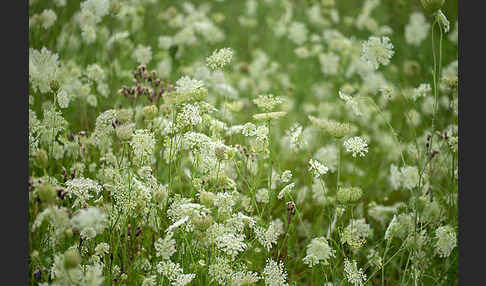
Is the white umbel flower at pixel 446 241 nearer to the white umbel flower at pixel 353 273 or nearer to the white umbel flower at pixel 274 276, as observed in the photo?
the white umbel flower at pixel 353 273

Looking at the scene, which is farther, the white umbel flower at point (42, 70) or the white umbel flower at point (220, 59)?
the white umbel flower at point (42, 70)

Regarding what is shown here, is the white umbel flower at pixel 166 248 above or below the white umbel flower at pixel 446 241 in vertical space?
above

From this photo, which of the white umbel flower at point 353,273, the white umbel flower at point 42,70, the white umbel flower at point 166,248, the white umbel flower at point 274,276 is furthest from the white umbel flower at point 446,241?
the white umbel flower at point 42,70

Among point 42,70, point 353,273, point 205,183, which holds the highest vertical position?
point 42,70

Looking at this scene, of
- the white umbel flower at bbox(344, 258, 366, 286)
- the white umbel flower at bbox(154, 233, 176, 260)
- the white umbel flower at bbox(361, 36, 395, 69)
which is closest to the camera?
the white umbel flower at bbox(154, 233, 176, 260)

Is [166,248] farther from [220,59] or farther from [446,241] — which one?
[446,241]

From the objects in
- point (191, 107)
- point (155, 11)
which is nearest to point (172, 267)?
point (191, 107)

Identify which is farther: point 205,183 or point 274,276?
point 205,183

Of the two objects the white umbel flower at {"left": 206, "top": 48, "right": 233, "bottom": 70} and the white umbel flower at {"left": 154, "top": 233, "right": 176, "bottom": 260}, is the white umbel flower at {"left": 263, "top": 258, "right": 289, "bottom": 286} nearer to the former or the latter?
the white umbel flower at {"left": 154, "top": 233, "right": 176, "bottom": 260}

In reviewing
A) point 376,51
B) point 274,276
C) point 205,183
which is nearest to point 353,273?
point 274,276

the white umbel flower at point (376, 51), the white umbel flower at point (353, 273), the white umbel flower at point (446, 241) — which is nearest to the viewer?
the white umbel flower at point (353, 273)

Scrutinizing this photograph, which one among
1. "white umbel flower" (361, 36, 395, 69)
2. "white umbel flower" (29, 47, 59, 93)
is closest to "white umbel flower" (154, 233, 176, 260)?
"white umbel flower" (29, 47, 59, 93)

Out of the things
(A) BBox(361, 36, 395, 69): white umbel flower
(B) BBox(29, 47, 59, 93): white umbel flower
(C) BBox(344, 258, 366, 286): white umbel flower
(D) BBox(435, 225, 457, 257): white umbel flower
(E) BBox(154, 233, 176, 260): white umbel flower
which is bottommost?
(C) BBox(344, 258, 366, 286): white umbel flower
